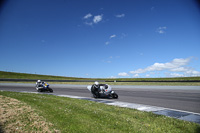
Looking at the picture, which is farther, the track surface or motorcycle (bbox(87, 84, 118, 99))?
motorcycle (bbox(87, 84, 118, 99))

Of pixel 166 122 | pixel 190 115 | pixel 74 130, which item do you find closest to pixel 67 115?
pixel 74 130

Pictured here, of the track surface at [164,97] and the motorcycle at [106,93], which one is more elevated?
the motorcycle at [106,93]

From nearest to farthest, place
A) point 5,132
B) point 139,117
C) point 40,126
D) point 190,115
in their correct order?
point 5,132
point 40,126
point 139,117
point 190,115

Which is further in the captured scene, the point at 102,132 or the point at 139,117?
the point at 139,117

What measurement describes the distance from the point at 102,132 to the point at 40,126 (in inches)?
88.2

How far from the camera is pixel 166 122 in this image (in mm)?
5773

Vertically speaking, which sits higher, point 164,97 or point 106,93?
point 106,93

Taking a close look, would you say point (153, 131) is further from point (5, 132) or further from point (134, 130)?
point (5, 132)

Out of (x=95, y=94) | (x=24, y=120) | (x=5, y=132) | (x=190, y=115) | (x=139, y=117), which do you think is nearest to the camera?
(x=5, y=132)

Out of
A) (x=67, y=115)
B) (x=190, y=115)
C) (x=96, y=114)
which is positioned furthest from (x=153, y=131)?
(x=67, y=115)

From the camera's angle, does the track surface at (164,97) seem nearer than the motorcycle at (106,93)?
Yes

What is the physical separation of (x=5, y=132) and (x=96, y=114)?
348 centimetres

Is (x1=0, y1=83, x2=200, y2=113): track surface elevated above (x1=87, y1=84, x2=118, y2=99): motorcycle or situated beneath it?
situated beneath

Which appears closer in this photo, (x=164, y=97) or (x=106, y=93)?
(x=106, y=93)
